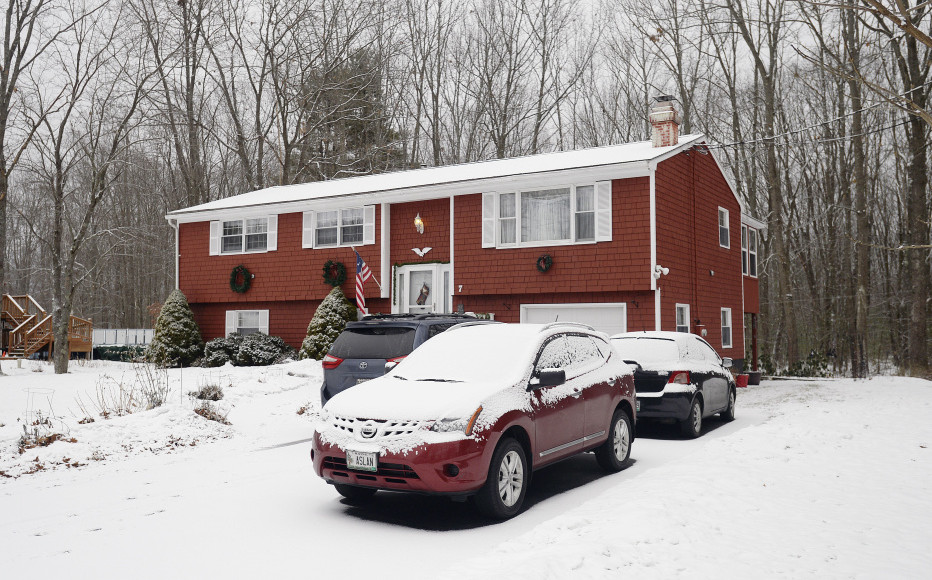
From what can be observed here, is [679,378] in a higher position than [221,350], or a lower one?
higher

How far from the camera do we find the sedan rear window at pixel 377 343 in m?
10.3

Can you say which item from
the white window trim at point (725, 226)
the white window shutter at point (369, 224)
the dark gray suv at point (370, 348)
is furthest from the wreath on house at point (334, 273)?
the dark gray suv at point (370, 348)

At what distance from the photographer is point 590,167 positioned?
18.9 meters

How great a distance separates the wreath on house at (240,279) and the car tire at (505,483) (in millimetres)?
20182

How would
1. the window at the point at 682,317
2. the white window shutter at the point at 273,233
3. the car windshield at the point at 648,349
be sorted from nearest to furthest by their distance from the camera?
the car windshield at the point at 648,349 → the window at the point at 682,317 → the white window shutter at the point at 273,233

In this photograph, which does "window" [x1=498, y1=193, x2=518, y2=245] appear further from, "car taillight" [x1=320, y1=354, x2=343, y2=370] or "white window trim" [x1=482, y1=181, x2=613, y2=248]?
"car taillight" [x1=320, y1=354, x2=343, y2=370]

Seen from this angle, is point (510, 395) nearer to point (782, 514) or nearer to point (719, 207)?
point (782, 514)

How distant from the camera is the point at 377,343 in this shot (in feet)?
34.3

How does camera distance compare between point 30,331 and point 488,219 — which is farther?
point 30,331

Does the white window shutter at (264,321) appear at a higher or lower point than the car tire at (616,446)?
higher

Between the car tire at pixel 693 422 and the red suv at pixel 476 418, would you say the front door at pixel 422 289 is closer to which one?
the car tire at pixel 693 422

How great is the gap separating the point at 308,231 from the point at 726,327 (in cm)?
1404

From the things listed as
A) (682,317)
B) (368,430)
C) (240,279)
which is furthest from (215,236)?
(368,430)

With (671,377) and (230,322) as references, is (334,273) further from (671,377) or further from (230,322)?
(671,377)
